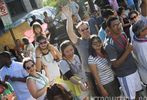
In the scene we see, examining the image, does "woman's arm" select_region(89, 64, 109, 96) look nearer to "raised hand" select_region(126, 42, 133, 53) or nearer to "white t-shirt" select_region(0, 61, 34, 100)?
"raised hand" select_region(126, 42, 133, 53)

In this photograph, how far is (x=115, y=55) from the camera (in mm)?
6688

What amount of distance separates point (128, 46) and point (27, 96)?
2.05 meters

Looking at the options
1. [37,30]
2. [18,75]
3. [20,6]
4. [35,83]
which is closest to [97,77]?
[35,83]

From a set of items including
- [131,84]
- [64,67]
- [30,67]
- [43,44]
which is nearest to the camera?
[64,67]

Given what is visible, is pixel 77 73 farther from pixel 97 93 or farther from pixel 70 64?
pixel 97 93

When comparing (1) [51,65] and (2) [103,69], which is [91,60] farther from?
(1) [51,65]

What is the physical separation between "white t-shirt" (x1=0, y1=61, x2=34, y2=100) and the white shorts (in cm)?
170

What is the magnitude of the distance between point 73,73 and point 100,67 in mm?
550

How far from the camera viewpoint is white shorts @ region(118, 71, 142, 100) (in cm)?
688

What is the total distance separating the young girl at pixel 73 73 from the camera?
6.26m

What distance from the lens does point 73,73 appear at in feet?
21.0

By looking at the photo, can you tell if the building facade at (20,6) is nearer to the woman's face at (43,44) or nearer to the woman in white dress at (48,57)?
the woman in white dress at (48,57)

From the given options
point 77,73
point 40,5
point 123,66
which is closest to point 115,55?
point 123,66

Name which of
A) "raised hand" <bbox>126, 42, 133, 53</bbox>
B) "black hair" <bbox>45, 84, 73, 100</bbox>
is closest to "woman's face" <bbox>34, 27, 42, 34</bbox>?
"raised hand" <bbox>126, 42, 133, 53</bbox>
